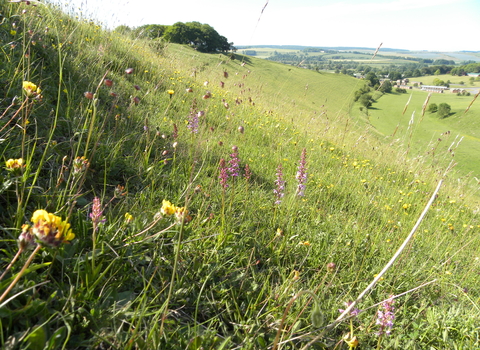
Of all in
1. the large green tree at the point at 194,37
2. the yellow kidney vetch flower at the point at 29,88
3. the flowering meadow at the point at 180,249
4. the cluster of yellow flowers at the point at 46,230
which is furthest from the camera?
the large green tree at the point at 194,37

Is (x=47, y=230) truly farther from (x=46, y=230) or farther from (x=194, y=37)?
(x=194, y=37)

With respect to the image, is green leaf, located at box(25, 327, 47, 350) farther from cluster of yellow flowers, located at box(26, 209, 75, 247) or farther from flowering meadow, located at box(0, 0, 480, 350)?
cluster of yellow flowers, located at box(26, 209, 75, 247)

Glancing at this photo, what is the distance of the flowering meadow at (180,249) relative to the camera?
106 centimetres

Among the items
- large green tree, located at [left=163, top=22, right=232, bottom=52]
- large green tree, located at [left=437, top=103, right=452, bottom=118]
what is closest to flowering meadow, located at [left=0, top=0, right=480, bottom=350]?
large green tree, located at [left=163, top=22, right=232, bottom=52]

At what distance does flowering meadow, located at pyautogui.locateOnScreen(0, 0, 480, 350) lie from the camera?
1.06 metres

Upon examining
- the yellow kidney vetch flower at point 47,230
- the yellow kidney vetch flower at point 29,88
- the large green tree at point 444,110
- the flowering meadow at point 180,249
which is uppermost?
the large green tree at point 444,110

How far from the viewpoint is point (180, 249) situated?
5.09ft

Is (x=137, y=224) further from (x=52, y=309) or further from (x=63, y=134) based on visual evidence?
(x=63, y=134)

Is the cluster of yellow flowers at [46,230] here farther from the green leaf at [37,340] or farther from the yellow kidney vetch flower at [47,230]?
the green leaf at [37,340]

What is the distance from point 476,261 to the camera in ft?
7.97

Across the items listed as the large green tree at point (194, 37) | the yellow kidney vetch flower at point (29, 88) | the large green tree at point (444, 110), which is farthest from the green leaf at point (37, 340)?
the large green tree at point (444, 110)

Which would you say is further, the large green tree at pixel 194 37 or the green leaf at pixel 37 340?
the large green tree at pixel 194 37

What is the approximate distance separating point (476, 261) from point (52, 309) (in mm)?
3129

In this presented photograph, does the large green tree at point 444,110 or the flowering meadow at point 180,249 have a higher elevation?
the large green tree at point 444,110
